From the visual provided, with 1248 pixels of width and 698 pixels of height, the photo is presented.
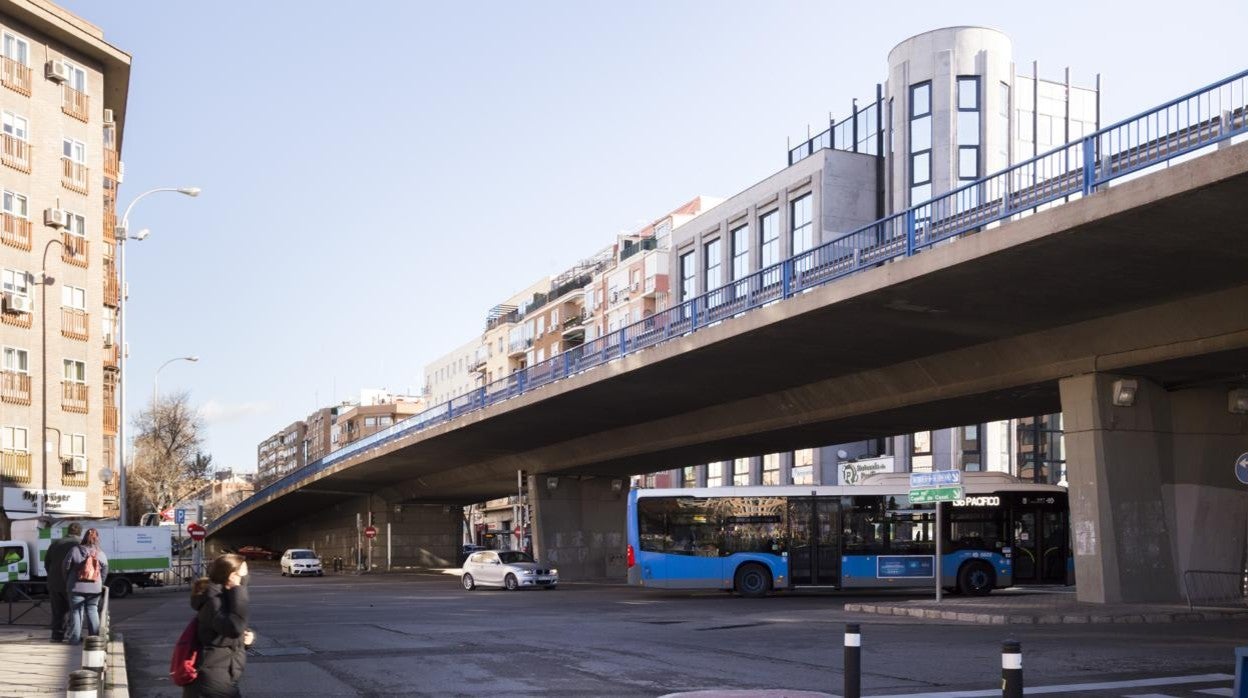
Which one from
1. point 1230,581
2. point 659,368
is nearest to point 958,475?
point 1230,581

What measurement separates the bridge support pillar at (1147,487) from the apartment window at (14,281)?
125 feet

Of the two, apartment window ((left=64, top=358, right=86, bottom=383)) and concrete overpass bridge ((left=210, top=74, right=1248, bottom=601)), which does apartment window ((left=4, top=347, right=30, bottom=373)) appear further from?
concrete overpass bridge ((left=210, top=74, right=1248, bottom=601))

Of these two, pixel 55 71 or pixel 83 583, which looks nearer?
pixel 83 583

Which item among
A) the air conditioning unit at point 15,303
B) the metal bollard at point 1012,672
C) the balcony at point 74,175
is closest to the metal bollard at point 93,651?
the metal bollard at point 1012,672

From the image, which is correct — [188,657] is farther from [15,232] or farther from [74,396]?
[74,396]

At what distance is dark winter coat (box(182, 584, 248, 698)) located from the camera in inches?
290

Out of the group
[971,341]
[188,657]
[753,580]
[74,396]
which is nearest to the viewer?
[188,657]

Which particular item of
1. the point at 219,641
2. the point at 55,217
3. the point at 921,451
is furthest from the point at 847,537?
the point at 55,217

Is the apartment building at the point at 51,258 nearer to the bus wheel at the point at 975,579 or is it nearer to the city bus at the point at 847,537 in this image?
the city bus at the point at 847,537

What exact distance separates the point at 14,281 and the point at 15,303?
5.94 feet

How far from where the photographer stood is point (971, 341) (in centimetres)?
2611

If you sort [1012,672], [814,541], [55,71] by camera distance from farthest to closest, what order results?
[55,71] → [814,541] → [1012,672]

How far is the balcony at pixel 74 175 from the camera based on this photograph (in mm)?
51031

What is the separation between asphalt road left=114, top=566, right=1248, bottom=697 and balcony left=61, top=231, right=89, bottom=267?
2742 centimetres
